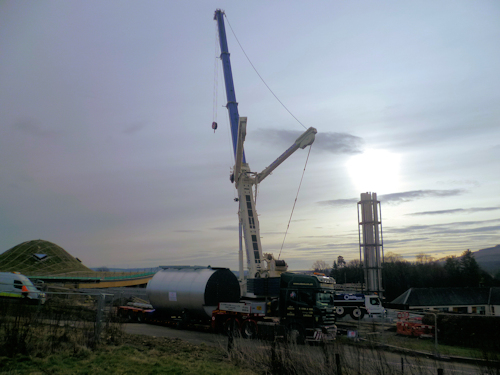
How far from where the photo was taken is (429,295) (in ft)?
156

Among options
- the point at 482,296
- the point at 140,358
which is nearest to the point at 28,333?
the point at 140,358

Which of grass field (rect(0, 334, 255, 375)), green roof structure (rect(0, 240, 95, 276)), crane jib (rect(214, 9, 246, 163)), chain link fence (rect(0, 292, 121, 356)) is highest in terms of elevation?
crane jib (rect(214, 9, 246, 163))

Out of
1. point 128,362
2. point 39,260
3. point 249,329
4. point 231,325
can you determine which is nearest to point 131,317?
point 231,325

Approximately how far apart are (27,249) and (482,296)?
265 ft

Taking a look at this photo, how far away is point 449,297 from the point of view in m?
48.0

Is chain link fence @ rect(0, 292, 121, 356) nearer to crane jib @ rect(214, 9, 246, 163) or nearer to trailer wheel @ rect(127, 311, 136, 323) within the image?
trailer wheel @ rect(127, 311, 136, 323)

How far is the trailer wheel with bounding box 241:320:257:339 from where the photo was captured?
1935cm

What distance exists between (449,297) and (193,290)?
38717 millimetres

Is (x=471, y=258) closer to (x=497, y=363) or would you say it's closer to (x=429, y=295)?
(x=429, y=295)

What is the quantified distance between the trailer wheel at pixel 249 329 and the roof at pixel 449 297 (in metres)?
33.6

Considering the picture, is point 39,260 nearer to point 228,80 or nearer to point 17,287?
point 17,287

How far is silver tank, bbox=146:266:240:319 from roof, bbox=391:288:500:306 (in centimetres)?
3154

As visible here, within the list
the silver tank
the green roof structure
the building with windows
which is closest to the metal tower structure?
the building with windows

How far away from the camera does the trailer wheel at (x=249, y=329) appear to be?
19.3 m
